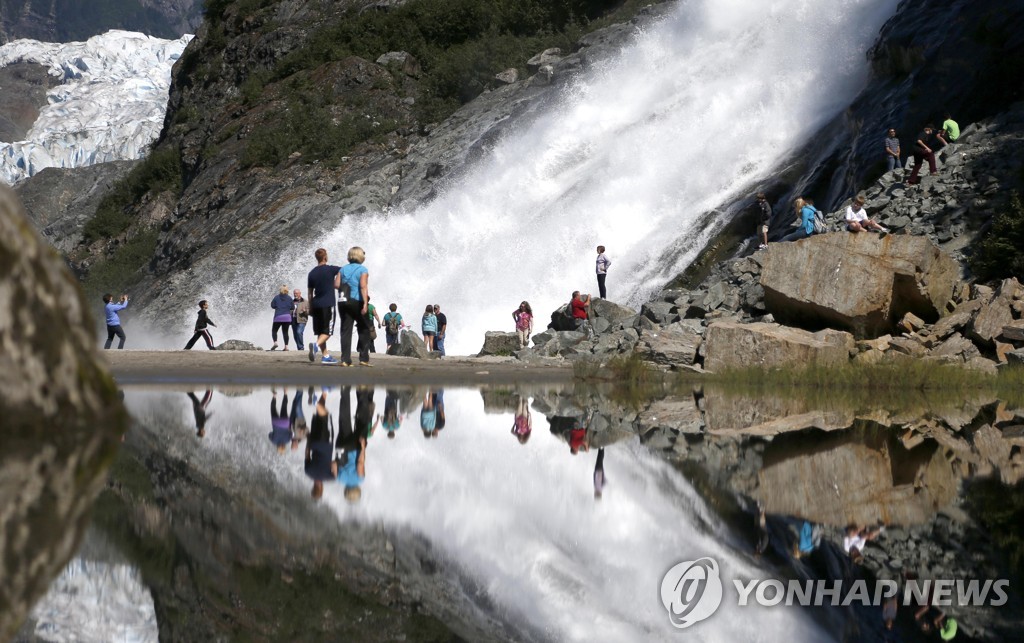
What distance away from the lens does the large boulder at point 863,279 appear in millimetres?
20188

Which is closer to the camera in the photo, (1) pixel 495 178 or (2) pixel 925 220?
(2) pixel 925 220

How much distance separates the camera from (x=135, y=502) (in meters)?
4.66

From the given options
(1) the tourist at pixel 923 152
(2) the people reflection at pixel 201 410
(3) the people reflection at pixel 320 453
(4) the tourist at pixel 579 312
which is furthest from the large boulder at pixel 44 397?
(1) the tourist at pixel 923 152

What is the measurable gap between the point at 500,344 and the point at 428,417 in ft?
54.5

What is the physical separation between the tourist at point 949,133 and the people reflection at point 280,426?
17484 mm

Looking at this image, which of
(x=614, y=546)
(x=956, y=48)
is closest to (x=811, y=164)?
(x=956, y=48)

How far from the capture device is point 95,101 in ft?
478

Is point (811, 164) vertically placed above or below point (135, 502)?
above

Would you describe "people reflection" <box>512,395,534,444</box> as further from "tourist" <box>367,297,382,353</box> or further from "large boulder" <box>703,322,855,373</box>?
"large boulder" <box>703,322,855,373</box>

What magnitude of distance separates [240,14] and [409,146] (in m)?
21.8

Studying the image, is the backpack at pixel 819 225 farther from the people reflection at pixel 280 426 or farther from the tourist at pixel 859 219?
the people reflection at pixel 280 426

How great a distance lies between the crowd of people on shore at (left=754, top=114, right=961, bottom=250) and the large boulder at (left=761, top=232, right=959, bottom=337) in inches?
37.8

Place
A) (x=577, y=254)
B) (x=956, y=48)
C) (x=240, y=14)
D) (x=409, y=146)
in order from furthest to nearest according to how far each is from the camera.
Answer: (x=240, y=14) < (x=409, y=146) < (x=577, y=254) < (x=956, y=48)

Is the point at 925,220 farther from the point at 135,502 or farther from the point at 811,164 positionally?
the point at 135,502
